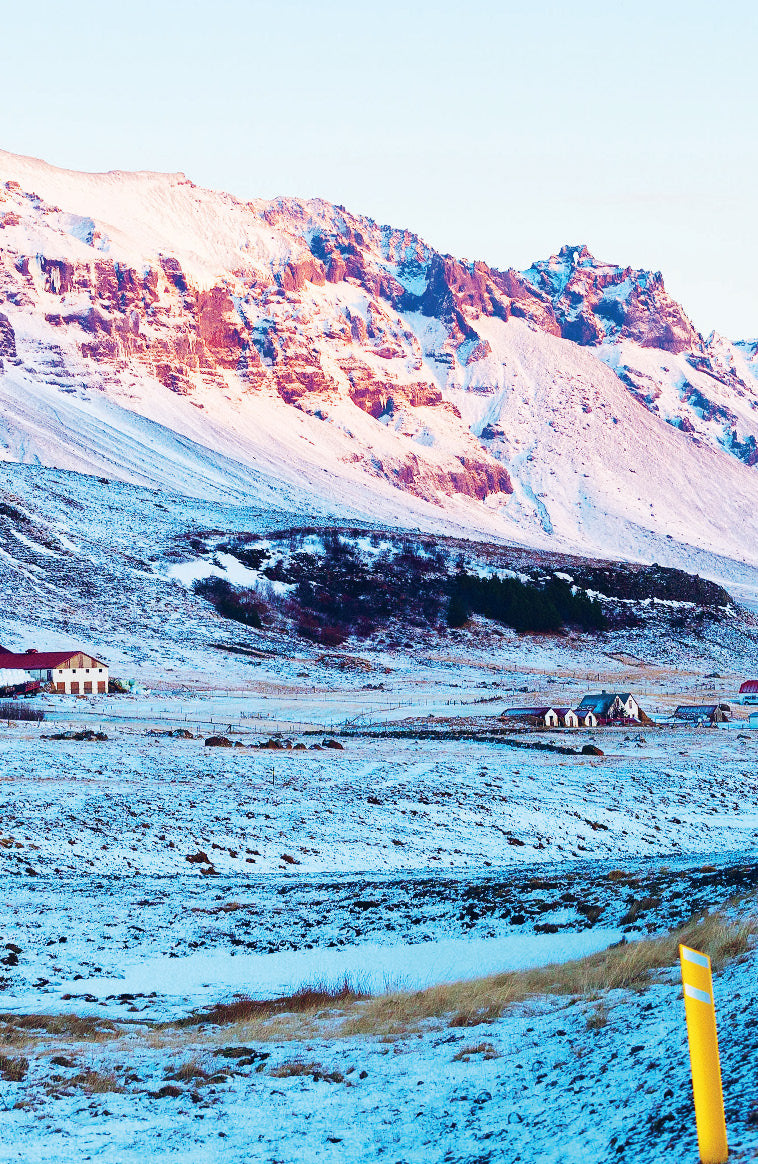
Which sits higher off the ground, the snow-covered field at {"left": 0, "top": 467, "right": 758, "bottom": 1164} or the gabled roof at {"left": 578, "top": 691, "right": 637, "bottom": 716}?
the snow-covered field at {"left": 0, "top": 467, "right": 758, "bottom": 1164}

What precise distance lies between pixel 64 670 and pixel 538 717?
116 feet

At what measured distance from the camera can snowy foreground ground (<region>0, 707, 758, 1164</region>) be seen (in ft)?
33.0

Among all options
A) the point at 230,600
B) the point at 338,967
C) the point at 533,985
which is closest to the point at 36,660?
the point at 230,600


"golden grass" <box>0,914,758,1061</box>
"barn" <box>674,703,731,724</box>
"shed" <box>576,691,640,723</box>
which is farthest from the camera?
"barn" <box>674,703,731,724</box>

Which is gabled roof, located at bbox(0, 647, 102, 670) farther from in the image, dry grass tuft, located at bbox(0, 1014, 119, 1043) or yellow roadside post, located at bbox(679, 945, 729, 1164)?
yellow roadside post, located at bbox(679, 945, 729, 1164)

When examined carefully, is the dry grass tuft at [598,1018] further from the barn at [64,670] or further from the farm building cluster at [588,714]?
the barn at [64,670]

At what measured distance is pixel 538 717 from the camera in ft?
245

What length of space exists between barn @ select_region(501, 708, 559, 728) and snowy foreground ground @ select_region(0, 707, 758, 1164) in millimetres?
27016

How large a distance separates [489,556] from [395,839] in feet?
437

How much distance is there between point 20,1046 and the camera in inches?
529

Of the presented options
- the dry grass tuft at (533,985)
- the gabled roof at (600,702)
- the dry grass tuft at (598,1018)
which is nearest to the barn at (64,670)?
the gabled roof at (600,702)

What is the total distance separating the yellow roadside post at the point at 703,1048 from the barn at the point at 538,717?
66164mm

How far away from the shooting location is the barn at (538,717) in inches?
2923

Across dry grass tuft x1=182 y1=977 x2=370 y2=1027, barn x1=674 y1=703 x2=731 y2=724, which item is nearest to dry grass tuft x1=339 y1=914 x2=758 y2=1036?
dry grass tuft x1=182 y1=977 x2=370 y2=1027
